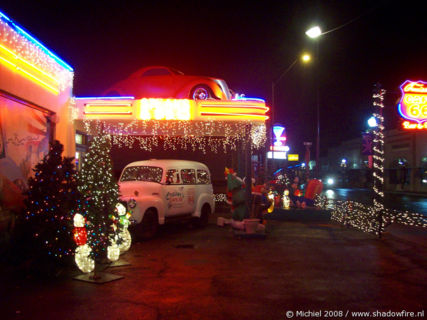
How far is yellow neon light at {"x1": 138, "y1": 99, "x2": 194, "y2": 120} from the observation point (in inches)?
446

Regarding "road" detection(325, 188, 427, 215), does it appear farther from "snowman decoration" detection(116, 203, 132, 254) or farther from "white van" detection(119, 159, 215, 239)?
"snowman decoration" detection(116, 203, 132, 254)

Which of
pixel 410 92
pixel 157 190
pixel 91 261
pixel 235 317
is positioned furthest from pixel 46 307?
pixel 410 92

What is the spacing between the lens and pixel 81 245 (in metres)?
6.65

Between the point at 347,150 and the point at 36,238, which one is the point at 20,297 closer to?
the point at 36,238

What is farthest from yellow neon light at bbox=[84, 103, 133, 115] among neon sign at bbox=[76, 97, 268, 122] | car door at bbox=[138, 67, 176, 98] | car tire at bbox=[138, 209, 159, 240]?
car tire at bbox=[138, 209, 159, 240]

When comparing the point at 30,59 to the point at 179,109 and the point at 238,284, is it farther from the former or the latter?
the point at 238,284

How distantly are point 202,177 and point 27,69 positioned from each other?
6.11 meters

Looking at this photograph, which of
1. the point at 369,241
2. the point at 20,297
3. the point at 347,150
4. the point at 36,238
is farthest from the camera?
the point at 347,150

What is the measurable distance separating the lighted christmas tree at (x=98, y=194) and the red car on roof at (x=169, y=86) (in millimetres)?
6150

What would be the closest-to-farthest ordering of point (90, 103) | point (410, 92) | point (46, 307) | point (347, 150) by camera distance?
point (46, 307), point (90, 103), point (410, 92), point (347, 150)

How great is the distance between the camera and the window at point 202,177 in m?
12.6

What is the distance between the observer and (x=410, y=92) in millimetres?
13281

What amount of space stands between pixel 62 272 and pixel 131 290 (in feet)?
5.68

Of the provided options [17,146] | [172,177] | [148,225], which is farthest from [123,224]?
[172,177]
